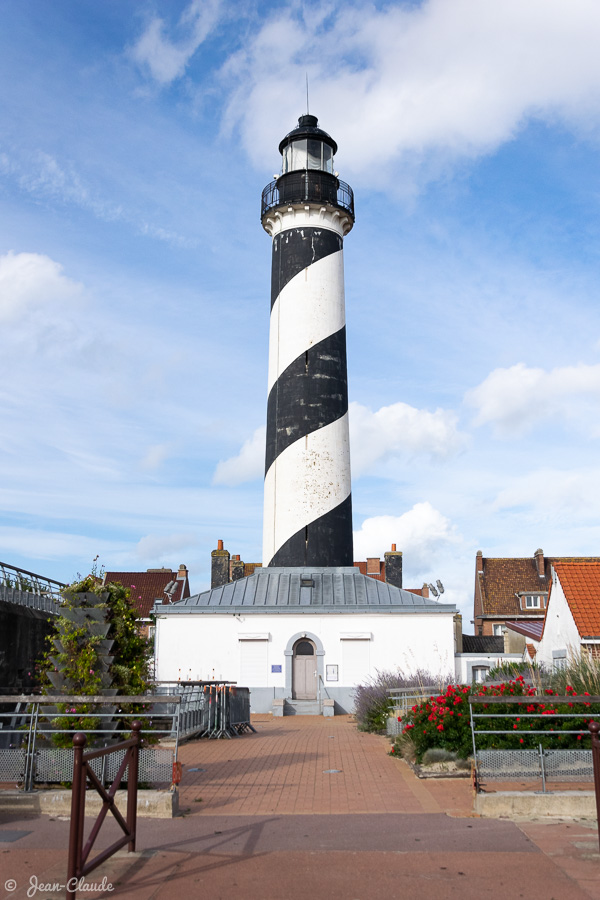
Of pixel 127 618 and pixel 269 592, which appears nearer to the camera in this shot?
pixel 127 618

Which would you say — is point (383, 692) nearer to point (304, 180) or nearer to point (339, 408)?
point (339, 408)

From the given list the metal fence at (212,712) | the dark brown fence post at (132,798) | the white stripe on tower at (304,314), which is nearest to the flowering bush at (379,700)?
the metal fence at (212,712)

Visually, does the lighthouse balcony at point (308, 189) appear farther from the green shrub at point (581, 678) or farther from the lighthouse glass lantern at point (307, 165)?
the green shrub at point (581, 678)

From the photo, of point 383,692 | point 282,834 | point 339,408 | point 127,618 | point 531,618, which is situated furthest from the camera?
point 531,618

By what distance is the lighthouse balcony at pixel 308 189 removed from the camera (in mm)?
28641

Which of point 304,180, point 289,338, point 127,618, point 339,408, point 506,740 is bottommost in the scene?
point 506,740

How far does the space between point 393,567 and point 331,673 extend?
13655 mm

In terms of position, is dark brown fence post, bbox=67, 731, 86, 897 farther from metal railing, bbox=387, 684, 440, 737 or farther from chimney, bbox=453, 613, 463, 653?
chimney, bbox=453, 613, 463, 653

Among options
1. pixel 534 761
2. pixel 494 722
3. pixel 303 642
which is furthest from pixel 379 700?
pixel 534 761

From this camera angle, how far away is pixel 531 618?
41656mm

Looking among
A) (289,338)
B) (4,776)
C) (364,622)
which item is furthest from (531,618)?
(4,776)

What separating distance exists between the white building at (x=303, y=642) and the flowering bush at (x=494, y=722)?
1085 centimetres

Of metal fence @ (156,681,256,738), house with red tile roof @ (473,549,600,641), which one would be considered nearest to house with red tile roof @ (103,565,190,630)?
house with red tile roof @ (473,549,600,641)

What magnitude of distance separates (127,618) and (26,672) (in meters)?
9.03
